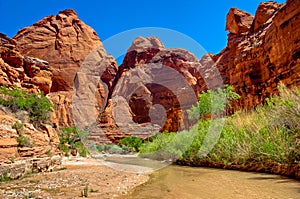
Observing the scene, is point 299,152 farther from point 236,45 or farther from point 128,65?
point 128,65

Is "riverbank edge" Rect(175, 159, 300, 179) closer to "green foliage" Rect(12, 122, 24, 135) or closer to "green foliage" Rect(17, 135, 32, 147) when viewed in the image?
"green foliage" Rect(17, 135, 32, 147)

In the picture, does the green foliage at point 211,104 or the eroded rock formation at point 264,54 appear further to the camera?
the eroded rock formation at point 264,54

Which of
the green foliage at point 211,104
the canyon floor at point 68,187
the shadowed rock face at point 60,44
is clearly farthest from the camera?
the shadowed rock face at point 60,44

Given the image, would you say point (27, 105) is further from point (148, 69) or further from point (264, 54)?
point (148, 69)

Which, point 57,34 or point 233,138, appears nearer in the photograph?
point 233,138

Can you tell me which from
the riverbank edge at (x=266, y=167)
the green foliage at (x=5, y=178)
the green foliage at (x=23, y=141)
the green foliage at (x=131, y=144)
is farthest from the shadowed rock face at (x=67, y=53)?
the riverbank edge at (x=266, y=167)

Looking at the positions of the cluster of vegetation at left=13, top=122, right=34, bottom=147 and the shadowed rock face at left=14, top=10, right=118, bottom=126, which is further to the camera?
the shadowed rock face at left=14, top=10, right=118, bottom=126

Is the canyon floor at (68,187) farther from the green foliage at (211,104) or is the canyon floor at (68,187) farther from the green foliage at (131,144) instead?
the green foliage at (131,144)

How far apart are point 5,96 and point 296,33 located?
26551mm

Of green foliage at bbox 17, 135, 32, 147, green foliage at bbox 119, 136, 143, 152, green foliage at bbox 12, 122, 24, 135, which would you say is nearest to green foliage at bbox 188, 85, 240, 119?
green foliage at bbox 17, 135, 32, 147

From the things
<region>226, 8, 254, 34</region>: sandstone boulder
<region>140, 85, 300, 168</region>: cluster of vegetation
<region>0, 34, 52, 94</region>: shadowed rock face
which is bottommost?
<region>140, 85, 300, 168</region>: cluster of vegetation

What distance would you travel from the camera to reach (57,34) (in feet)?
199

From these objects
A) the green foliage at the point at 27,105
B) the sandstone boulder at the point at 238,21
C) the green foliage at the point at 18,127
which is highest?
the sandstone boulder at the point at 238,21

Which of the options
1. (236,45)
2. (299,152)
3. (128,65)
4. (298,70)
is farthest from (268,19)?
(128,65)
